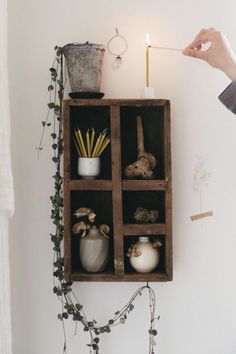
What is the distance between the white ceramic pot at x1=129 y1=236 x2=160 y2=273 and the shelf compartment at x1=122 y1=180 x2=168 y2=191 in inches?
6.1

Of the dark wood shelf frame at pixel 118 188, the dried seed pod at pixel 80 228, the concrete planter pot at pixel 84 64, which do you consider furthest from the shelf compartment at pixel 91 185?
the concrete planter pot at pixel 84 64

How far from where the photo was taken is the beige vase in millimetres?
1389

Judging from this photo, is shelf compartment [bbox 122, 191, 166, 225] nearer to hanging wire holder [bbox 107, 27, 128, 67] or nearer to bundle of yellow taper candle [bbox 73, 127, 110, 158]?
bundle of yellow taper candle [bbox 73, 127, 110, 158]

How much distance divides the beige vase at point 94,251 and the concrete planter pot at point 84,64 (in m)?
0.41

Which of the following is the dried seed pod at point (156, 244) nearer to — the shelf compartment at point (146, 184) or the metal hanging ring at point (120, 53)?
the shelf compartment at point (146, 184)

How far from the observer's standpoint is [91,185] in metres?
1.36

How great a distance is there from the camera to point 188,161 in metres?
1.47

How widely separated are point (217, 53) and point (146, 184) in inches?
15.6

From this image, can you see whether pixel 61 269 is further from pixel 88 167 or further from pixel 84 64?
pixel 84 64

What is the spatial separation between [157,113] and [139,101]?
134mm

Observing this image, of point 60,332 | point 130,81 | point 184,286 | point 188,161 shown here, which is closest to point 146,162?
point 188,161

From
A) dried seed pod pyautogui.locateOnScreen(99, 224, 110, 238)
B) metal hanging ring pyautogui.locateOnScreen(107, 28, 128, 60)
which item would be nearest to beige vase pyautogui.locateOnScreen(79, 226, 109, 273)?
dried seed pod pyautogui.locateOnScreen(99, 224, 110, 238)

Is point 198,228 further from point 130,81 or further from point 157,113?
point 130,81

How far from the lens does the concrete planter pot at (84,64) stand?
4.42 ft
